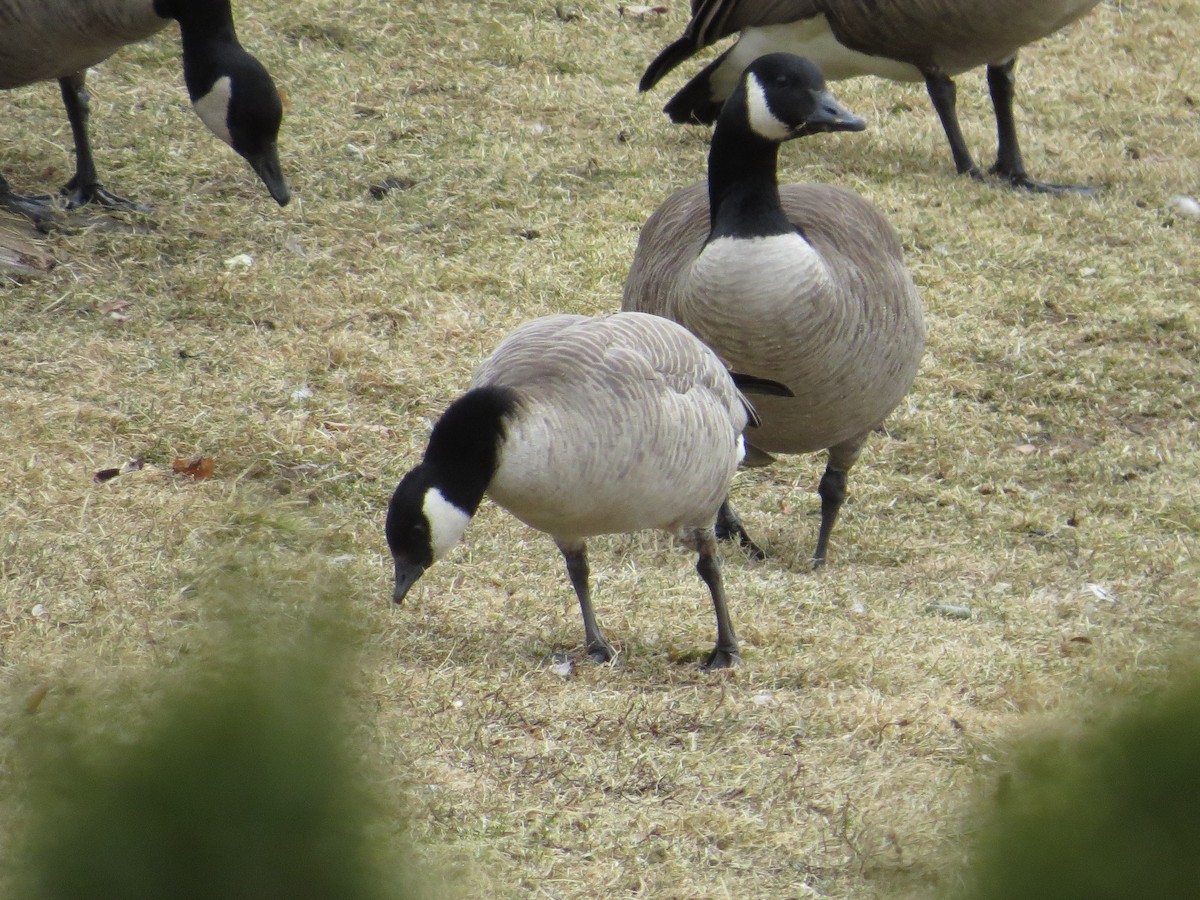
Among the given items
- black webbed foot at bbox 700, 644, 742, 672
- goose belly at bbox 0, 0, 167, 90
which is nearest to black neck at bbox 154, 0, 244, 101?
goose belly at bbox 0, 0, 167, 90

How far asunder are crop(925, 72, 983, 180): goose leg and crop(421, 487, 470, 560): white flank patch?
555cm

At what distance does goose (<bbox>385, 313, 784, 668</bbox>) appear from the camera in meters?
3.26

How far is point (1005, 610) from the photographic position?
455 centimetres

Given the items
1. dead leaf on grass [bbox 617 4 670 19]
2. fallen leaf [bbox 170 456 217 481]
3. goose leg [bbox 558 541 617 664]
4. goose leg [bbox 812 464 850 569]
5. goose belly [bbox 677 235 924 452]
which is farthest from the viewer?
dead leaf on grass [bbox 617 4 670 19]

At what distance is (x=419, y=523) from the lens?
3.28 metres

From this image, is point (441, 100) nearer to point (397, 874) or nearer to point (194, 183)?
point (194, 183)

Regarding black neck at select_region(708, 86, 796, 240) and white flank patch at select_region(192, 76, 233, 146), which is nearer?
black neck at select_region(708, 86, 796, 240)

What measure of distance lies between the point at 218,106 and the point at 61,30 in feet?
2.21

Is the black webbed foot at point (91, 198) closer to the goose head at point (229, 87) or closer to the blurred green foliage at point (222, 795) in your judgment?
the goose head at point (229, 87)

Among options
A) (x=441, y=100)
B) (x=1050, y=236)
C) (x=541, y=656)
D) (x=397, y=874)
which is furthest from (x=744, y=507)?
(x=397, y=874)

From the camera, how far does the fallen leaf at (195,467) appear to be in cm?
478

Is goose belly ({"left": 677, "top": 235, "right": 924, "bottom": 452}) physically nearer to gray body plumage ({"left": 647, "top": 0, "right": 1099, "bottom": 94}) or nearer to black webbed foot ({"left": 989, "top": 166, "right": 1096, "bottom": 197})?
gray body plumage ({"left": 647, "top": 0, "right": 1099, "bottom": 94})

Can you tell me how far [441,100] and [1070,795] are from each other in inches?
313

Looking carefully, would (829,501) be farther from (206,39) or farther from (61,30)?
(61,30)
